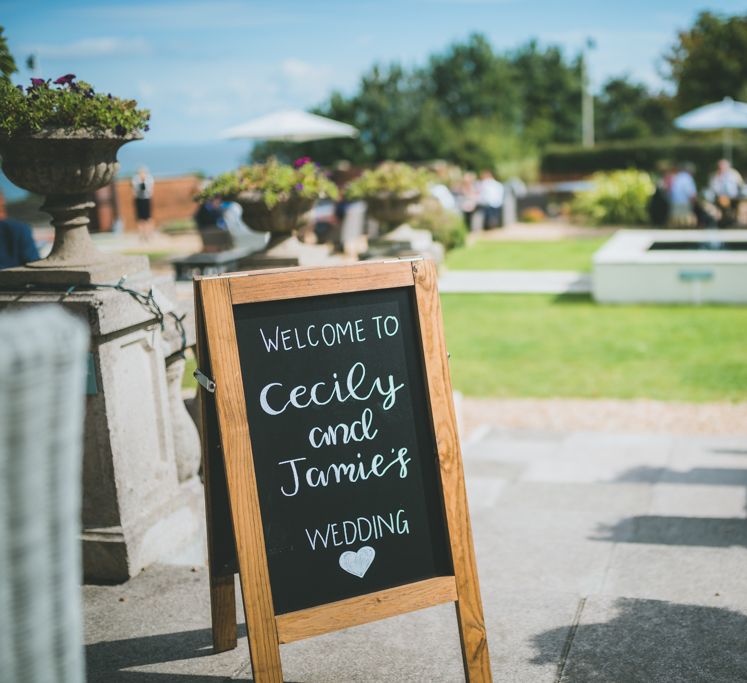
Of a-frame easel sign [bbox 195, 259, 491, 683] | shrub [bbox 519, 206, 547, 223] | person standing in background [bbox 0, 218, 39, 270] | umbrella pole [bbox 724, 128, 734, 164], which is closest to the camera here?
a-frame easel sign [bbox 195, 259, 491, 683]

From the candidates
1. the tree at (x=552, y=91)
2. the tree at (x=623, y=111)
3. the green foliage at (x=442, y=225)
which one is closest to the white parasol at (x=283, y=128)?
the green foliage at (x=442, y=225)

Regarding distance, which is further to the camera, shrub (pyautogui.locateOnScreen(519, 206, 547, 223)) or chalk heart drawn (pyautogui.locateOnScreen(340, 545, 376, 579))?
shrub (pyautogui.locateOnScreen(519, 206, 547, 223))

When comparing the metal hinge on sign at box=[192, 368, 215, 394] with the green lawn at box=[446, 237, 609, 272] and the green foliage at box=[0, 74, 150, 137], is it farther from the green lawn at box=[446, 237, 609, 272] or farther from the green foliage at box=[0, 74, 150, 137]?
the green lawn at box=[446, 237, 609, 272]

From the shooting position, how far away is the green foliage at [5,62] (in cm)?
371

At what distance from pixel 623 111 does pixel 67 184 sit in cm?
8960

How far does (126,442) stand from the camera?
3826 millimetres

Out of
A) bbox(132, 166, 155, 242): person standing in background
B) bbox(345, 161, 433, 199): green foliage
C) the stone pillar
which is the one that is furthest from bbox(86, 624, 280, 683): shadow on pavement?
bbox(132, 166, 155, 242): person standing in background

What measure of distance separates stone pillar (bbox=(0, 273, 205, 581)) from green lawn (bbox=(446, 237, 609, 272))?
12.8m

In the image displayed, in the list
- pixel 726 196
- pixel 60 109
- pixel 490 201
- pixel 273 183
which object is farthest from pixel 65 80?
pixel 490 201

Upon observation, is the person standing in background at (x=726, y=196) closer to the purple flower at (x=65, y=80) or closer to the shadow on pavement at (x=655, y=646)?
the shadow on pavement at (x=655, y=646)

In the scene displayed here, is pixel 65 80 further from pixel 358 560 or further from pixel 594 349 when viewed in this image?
pixel 594 349

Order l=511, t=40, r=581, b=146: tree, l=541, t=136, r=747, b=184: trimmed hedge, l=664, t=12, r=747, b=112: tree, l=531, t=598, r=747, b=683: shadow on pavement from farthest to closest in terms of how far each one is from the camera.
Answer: l=511, t=40, r=581, b=146: tree, l=664, t=12, r=747, b=112: tree, l=541, t=136, r=747, b=184: trimmed hedge, l=531, t=598, r=747, b=683: shadow on pavement

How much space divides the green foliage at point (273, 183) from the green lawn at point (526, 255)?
10.2m

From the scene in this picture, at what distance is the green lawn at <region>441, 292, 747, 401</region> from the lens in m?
8.80
